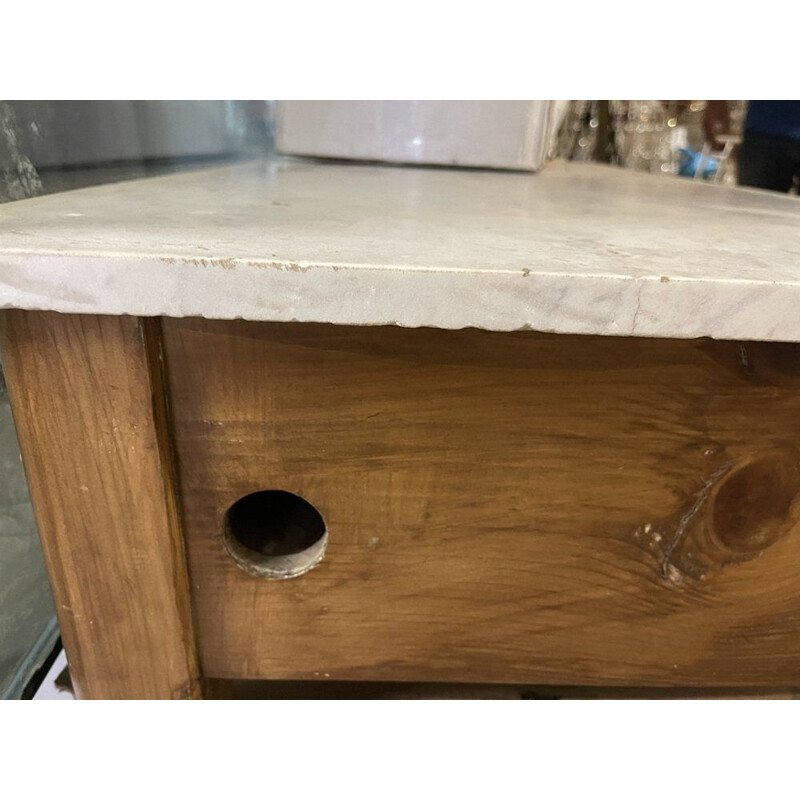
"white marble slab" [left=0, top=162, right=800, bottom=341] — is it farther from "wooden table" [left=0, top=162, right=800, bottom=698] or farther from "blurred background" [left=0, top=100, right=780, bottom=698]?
"blurred background" [left=0, top=100, right=780, bottom=698]

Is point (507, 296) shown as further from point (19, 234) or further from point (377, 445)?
point (19, 234)

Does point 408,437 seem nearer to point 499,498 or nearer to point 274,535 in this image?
point 499,498

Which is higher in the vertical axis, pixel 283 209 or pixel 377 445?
pixel 283 209

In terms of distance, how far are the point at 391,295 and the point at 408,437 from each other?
10 cm

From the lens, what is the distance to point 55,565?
356 mm

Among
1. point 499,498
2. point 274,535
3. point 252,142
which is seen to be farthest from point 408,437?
point 252,142

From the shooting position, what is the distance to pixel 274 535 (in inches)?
17.8

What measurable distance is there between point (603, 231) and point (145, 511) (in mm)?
322

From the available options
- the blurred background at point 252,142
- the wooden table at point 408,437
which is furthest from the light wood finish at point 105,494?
the blurred background at point 252,142

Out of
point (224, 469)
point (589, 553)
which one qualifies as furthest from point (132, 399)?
point (589, 553)

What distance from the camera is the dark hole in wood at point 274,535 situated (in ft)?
1.26

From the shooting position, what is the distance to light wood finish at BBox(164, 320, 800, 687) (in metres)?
0.32

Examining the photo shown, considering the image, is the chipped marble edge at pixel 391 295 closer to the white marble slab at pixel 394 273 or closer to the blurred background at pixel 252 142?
the white marble slab at pixel 394 273

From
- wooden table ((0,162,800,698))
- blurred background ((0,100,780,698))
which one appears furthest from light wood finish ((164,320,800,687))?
blurred background ((0,100,780,698))
